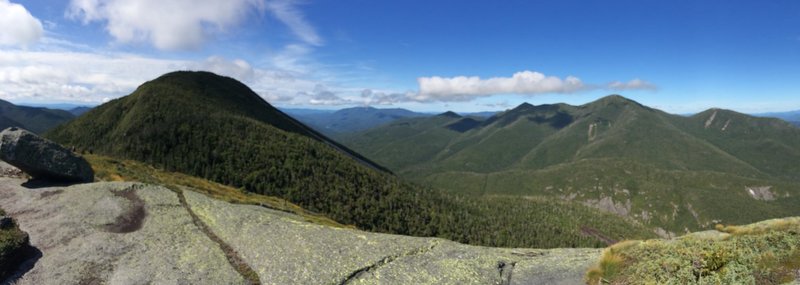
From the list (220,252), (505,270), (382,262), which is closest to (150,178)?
(220,252)

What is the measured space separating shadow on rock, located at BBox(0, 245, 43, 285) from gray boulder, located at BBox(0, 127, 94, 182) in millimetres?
17573

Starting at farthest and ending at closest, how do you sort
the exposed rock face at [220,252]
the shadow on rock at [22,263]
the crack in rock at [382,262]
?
the crack in rock at [382,262], the exposed rock face at [220,252], the shadow on rock at [22,263]

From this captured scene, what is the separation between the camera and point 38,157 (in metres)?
36.4

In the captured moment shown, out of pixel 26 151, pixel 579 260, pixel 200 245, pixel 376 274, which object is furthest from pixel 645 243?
pixel 26 151

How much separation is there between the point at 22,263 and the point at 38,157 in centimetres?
1985

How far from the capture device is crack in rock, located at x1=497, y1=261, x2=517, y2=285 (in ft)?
77.6

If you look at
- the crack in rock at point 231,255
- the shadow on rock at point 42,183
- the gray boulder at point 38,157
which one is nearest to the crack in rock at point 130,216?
the crack in rock at point 231,255

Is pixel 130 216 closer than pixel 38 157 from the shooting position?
Yes

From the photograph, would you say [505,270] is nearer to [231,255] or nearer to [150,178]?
[231,255]

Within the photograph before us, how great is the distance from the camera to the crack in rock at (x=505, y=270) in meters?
23.6

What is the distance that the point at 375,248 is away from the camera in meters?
27.7

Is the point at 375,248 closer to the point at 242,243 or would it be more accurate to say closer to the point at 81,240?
the point at 242,243

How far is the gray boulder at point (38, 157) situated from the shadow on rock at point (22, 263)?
1757cm

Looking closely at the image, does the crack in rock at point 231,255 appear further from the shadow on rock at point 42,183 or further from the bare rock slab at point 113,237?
the shadow on rock at point 42,183
